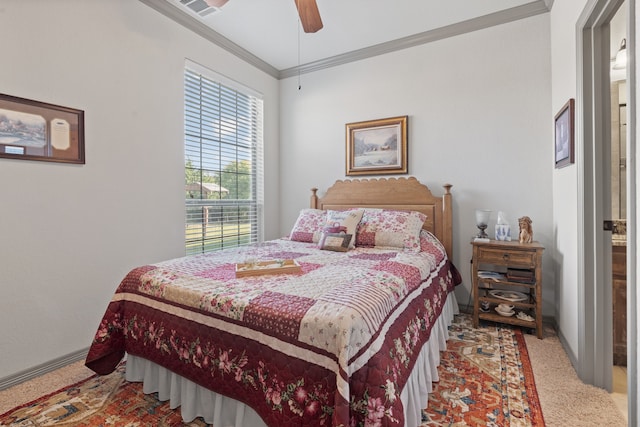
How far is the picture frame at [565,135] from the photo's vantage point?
1.94 metres

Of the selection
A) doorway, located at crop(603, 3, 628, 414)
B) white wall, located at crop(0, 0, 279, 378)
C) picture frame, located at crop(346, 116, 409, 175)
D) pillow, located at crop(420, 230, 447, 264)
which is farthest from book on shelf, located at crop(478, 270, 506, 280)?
white wall, located at crop(0, 0, 279, 378)

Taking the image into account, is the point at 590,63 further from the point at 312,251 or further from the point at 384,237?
the point at 312,251

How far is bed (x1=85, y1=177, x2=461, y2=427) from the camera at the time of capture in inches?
41.4

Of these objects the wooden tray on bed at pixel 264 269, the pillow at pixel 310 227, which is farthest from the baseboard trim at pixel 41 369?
the pillow at pixel 310 227

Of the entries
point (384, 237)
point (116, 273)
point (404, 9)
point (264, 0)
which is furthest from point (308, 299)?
point (404, 9)

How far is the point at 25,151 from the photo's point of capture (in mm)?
1855

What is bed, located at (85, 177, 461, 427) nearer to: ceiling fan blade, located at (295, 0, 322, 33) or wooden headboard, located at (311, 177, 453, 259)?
wooden headboard, located at (311, 177, 453, 259)

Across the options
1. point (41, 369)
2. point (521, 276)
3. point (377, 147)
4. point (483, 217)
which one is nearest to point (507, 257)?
point (521, 276)

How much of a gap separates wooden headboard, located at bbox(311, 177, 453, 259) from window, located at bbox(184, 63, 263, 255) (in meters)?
0.83

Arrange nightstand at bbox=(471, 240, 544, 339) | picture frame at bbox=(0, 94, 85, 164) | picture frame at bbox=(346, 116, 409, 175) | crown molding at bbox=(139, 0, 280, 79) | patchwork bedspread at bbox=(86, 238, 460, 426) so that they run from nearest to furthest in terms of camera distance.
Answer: patchwork bedspread at bbox=(86, 238, 460, 426), picture frame at bbox=(0, 94, 85, 164), nightstand at bbox=(471, 240, 544, 339), crown molding at bbox=(139, 0, 280, 79), picture frame at bbox=(346, 116, 409, 175)

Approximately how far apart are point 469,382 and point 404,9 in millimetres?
2920

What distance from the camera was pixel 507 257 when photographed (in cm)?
240

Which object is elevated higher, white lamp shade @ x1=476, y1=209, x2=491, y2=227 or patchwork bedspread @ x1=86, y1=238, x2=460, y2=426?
white lamp shade @ x1=476, y1=209, x2=491, y2=227

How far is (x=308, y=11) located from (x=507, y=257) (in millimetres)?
2325
